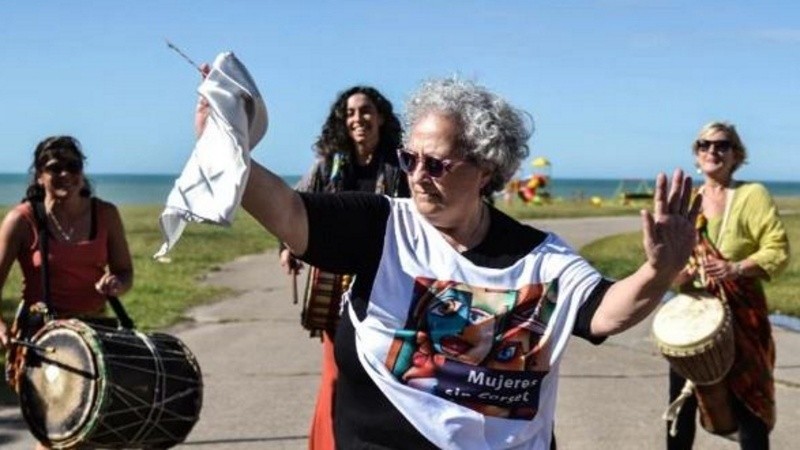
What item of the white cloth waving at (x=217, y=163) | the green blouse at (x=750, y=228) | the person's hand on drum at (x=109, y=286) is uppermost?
the white cloth waving at (x=217, y=163)

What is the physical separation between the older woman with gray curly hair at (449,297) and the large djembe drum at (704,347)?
288cm

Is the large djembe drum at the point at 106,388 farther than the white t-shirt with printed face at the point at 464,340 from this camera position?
Yes

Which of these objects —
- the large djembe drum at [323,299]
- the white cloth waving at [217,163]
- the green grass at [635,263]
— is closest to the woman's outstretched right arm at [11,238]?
the large djembe drum at [323,299]

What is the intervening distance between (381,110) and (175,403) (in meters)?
1.86

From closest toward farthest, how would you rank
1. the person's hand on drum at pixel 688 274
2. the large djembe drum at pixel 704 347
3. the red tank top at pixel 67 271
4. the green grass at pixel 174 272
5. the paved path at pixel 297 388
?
1. the red tank top at pixel 67 271
2. the large djembe drum at pixel 704 347
3. the person's hand on drum at pixel 688 274
4. the paved path at pixel 297 388
5. the green grass at pixel 174 272

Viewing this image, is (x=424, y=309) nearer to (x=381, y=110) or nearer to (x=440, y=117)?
(x=440, y=117)

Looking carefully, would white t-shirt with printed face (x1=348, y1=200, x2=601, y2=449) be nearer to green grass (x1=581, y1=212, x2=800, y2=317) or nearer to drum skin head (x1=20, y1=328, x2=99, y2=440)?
drum skin head (x1=20, y1=328, x2=99, y2=440)

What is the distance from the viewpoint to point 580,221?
35.7 metres

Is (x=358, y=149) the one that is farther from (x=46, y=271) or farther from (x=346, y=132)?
(x=46, y=271)

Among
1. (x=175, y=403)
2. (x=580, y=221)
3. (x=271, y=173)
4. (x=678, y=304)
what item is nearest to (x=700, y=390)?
(x=678, y=304)

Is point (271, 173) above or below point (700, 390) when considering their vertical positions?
above

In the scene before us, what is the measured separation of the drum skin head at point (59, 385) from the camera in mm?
5195

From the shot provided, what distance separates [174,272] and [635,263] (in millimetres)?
6208

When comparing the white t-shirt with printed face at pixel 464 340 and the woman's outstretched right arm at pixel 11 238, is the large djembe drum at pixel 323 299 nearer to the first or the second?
the woman's outstretched right arm at pixel 11 238
